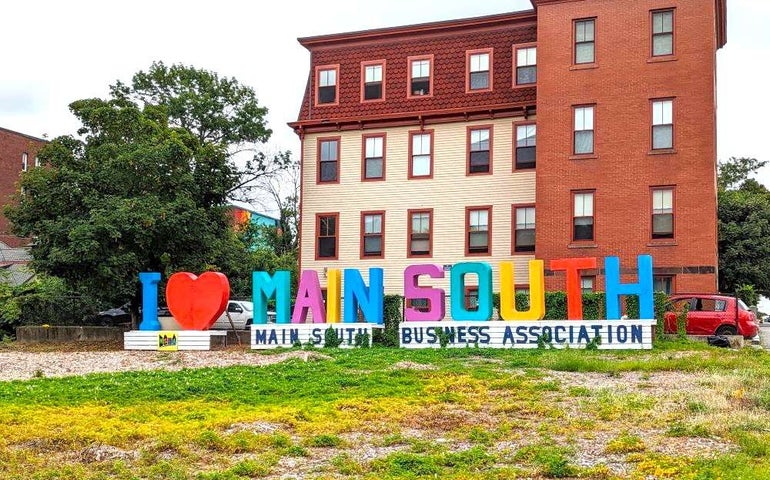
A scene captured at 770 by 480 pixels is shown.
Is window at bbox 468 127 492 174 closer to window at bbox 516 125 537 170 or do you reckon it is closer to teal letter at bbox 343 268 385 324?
window at bbox 516 125 537 170

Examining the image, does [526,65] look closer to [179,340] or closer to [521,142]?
[521,142]

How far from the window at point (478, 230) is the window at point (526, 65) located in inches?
199

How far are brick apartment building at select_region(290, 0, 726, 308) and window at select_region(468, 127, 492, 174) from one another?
0.20 feet

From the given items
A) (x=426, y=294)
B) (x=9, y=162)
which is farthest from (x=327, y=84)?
(x=9, y=162)

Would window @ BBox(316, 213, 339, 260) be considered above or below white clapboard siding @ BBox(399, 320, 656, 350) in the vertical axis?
above

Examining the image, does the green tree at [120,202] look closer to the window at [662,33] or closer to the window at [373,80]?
the window at [373,80]

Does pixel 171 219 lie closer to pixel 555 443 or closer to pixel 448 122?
pixel 448 122

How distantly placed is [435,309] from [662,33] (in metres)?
13.1

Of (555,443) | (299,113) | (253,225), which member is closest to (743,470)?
(555,443)

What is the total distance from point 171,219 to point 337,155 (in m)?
8.47

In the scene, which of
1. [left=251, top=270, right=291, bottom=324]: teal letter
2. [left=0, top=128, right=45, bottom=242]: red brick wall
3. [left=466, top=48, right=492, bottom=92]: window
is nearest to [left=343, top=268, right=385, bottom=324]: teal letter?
[left=251, top=270, right=291, bottom=324]: teal letter

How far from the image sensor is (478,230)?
113 ft

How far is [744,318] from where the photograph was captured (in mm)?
26516

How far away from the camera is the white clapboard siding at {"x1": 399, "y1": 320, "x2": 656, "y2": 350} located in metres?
24.5
